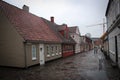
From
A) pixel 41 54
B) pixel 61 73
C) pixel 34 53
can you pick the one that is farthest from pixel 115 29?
pixel 34 53

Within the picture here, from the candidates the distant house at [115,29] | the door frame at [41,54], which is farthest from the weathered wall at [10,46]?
the distant house at [115,29]

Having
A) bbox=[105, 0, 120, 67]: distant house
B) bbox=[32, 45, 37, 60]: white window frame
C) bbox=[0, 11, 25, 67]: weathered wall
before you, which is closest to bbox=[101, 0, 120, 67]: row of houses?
bbox=[105, 0, 120, 67]: distant house

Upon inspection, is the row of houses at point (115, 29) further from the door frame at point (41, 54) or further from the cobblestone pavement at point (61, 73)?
the door frame at point (41, 54)

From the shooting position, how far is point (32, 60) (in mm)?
13930

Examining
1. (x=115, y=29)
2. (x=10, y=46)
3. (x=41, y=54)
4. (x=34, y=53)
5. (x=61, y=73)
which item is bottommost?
(x=61, y=73)

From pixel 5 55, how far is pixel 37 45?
3.77 m

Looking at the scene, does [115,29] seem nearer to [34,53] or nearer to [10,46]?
[34,53]

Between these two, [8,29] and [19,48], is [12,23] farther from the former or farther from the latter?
[19,48]

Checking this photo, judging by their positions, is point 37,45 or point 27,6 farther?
point 27,6

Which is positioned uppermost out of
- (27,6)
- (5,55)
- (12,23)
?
(27,6)

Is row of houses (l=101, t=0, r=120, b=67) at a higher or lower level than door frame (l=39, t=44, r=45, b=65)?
higher

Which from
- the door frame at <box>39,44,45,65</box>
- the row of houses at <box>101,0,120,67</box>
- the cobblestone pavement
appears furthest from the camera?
the door frame at <box>39,44,45,65</box>

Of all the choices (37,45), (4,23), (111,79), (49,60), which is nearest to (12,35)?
(4,23)

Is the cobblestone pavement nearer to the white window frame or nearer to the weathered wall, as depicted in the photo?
the weathered wall
